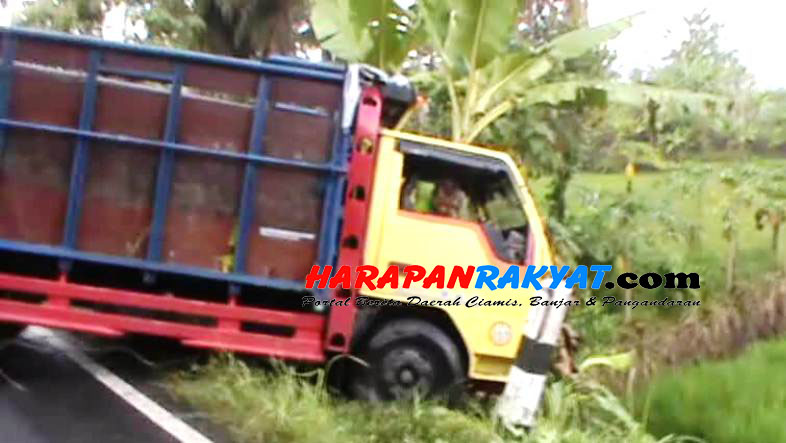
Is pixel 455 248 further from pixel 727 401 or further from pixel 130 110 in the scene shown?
pixel 130 110

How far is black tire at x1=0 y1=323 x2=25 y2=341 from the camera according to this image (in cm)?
647

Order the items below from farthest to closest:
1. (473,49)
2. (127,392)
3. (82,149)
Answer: (473,49)
(127,392)
(82,149)

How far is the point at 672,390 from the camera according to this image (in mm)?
5777

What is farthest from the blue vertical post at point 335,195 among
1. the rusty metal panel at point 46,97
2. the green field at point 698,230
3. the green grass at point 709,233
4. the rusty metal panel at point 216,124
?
the green grass at point 709,233

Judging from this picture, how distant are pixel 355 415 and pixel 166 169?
5.96 ft

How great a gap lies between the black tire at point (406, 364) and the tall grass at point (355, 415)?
0.23 metres

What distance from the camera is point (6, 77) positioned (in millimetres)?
5598

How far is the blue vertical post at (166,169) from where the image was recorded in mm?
5633

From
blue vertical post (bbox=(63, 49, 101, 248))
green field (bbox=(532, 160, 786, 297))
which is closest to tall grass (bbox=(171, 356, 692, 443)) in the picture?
blue vertical post (bbox=(63, 49, 101, 248))

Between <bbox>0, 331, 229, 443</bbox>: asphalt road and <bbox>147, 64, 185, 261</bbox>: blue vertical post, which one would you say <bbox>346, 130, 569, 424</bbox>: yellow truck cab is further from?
<bbox>0, 331, 229, 443</bbox>: asphalt road

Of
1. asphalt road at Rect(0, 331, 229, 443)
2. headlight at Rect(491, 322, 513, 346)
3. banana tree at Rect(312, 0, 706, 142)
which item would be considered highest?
banana tree at Rect(312, 0, 706, 142)

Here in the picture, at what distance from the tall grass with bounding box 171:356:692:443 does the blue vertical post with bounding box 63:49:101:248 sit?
1.28 metres

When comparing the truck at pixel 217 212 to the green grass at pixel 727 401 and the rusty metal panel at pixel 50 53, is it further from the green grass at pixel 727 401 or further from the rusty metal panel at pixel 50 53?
the green grass at pixel 727 401

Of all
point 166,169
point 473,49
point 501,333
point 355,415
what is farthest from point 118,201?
point 473,49
